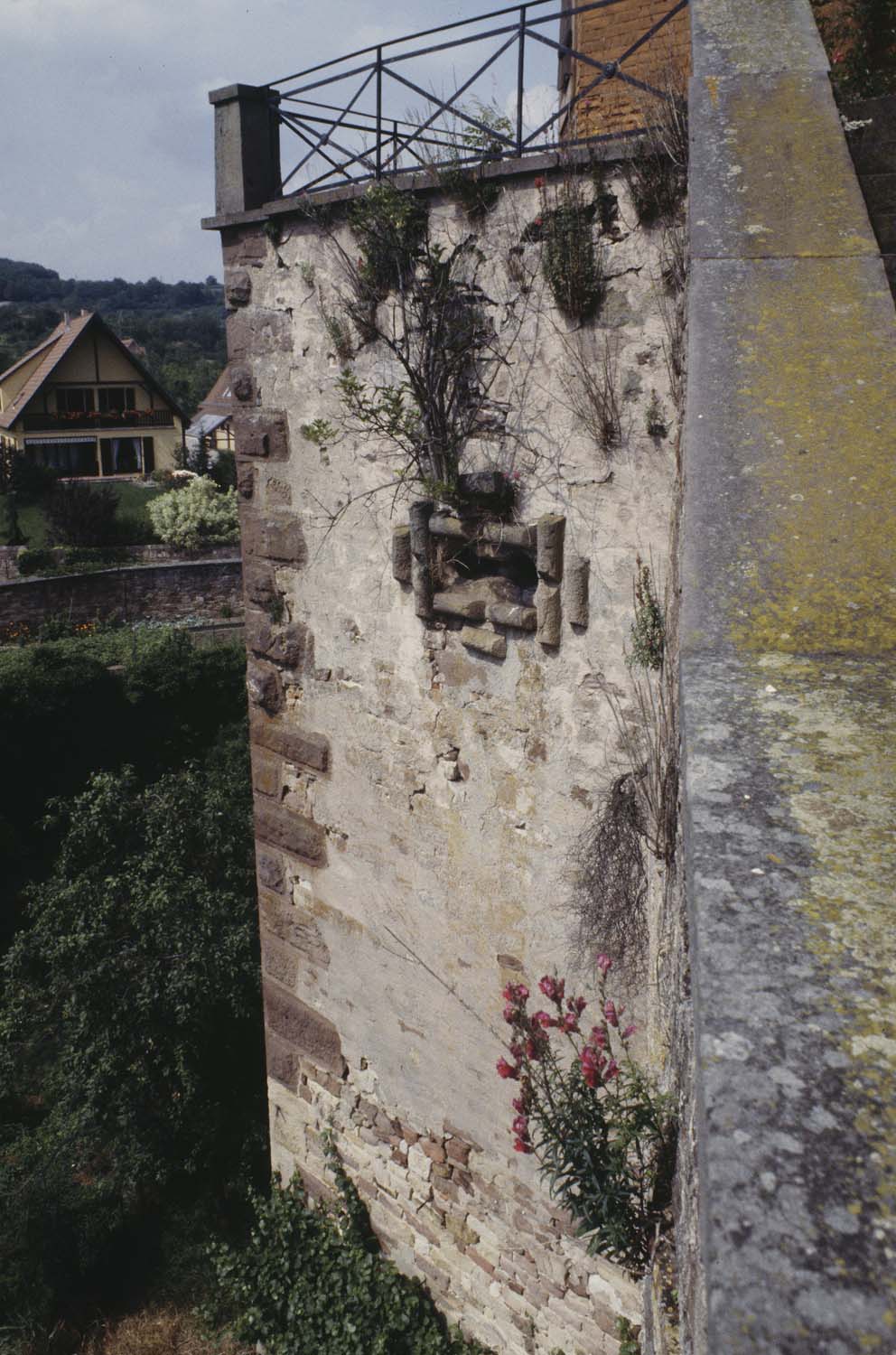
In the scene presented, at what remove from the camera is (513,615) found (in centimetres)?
425

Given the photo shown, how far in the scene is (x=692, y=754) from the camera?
1.30 meters

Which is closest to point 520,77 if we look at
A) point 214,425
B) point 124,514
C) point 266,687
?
point 266,687

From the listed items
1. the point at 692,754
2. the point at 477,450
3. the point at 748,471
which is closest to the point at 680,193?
the point at 477,450

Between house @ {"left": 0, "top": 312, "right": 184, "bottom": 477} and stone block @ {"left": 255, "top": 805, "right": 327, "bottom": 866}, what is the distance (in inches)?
1198

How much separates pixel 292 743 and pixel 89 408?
A: 3285 centimetres

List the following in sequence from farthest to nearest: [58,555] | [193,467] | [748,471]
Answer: [193,467] < [58,555] < [748,471]

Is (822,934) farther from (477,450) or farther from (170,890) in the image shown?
(170,890)

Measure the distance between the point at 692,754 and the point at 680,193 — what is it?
2.87m

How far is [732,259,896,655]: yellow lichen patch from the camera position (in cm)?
154

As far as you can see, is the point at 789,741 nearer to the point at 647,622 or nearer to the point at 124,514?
the point at 647,622

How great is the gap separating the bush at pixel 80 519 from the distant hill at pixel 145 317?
6.98 metres

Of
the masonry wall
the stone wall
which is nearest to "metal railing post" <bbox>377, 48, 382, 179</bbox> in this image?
the stone wall

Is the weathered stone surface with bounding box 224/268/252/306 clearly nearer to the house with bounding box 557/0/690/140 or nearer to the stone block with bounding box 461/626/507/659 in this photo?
the house with bounding box 557/0/690/140

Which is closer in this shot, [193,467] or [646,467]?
[646,467]
